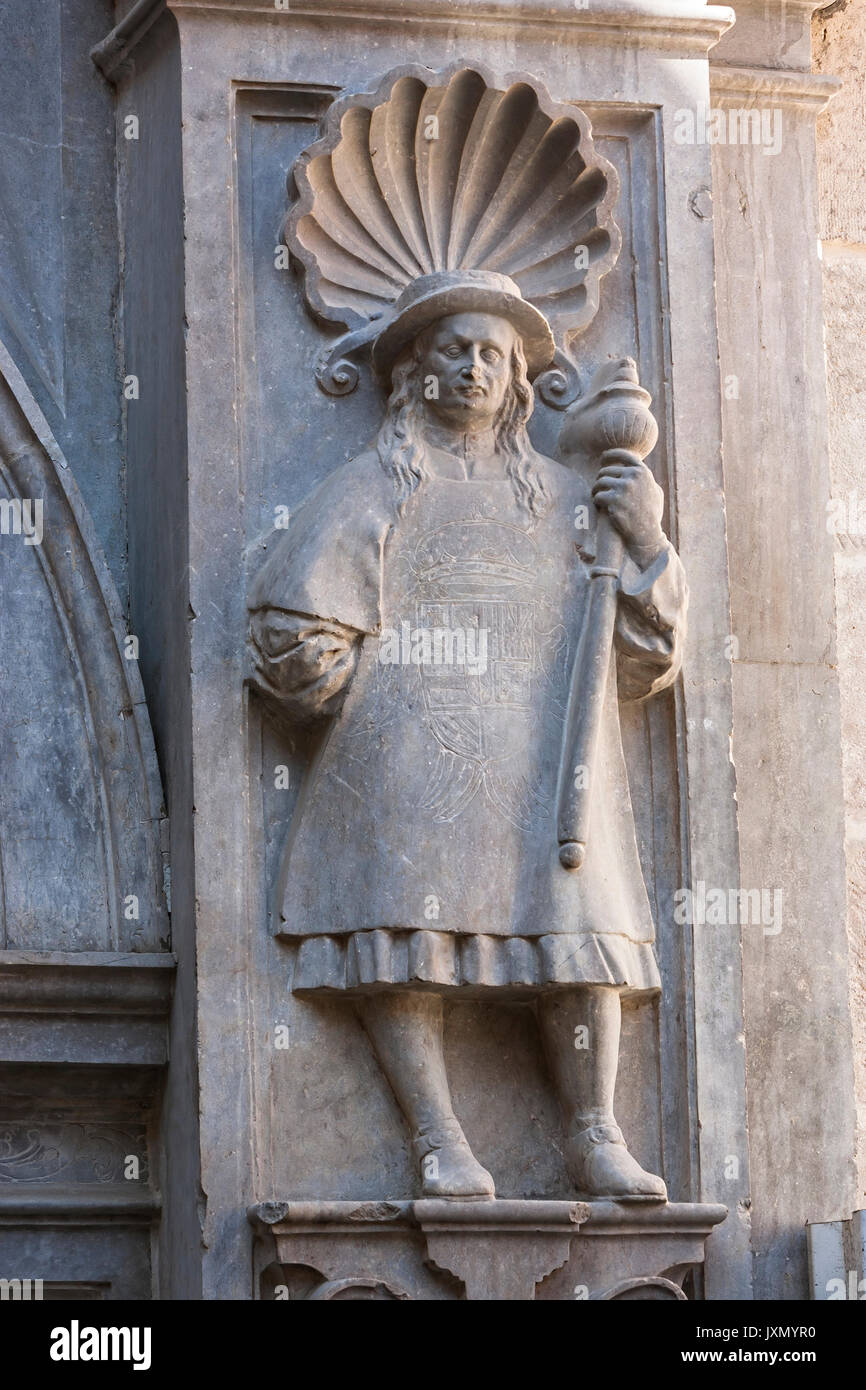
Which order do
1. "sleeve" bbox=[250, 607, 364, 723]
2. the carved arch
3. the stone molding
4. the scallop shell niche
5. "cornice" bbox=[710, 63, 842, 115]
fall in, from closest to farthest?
"sleeve" bbox=[250, 607, 364, 723], the stone molding, the carved arch, the scallop shell niche, "cornice" bbox=[710, 63, 842, 115]

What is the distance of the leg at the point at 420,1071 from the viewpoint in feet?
18.7

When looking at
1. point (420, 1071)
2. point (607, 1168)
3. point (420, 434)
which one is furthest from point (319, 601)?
point (607, 1168)

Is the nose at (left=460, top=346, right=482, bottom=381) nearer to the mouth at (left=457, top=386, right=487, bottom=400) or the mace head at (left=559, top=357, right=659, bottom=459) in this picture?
the mouth at (left=457, top=386, right=487, bottom=400)

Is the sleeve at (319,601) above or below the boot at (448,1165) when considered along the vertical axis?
above

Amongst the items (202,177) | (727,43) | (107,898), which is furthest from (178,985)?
(727,43)

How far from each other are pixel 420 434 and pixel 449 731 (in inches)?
26.9

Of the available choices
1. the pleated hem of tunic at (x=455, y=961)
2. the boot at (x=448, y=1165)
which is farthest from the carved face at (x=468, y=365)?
the boot at (x=448, y=1165)

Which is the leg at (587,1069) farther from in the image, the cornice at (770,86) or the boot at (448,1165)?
the cornice at (770,86)

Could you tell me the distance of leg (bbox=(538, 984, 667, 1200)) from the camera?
5770 millimetres

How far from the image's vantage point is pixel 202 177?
6148 millimetres

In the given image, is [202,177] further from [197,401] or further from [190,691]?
[190,691]

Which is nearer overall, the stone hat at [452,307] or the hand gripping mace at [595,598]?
the hand gripping mace at [595,598]

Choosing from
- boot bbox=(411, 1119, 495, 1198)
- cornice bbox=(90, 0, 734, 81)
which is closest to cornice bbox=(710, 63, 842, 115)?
cornice bbox=(90, 0, 734, 81)

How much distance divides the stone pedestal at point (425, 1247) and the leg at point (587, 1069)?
118 mm
